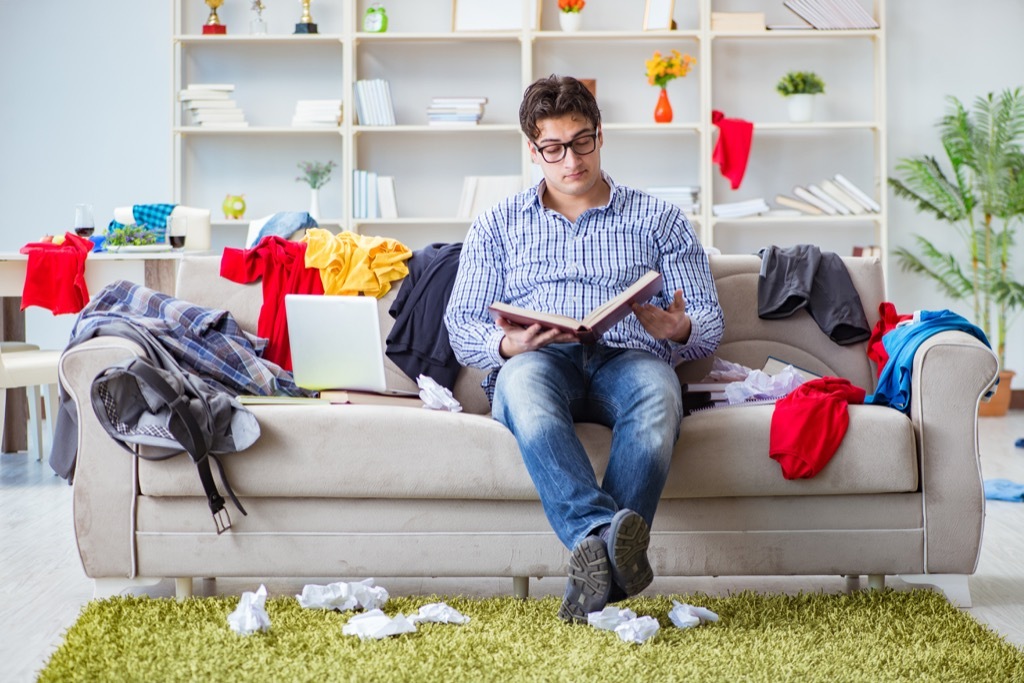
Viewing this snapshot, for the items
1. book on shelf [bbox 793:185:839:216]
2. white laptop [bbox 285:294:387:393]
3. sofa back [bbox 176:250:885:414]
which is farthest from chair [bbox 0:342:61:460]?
book on shelf [bbox 793:185:839:216]

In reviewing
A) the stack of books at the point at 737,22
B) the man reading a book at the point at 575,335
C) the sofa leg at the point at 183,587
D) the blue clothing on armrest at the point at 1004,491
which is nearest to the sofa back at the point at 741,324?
the man reading a book at the point at 575,335

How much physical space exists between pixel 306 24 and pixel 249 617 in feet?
13.5

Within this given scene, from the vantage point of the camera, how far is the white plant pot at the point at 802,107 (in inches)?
222

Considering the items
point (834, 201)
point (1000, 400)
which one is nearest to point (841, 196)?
point (834, 201)

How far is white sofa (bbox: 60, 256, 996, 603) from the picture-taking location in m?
2.29

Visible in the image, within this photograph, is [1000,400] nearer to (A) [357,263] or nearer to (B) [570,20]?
(B) [570,20]

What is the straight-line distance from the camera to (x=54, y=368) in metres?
4.05

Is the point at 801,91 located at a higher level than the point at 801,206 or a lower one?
higher

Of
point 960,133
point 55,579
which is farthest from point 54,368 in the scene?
point 960,133

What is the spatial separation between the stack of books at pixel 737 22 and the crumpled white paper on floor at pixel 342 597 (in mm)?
4072

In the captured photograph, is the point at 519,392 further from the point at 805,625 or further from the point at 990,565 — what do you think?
the point at 990,565

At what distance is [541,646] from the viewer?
1994 mm

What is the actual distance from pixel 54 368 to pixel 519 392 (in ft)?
8.08

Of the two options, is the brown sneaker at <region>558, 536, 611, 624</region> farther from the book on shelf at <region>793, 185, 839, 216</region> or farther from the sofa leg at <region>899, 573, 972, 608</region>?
the book on shelf at <region>793, 185, 839, 216</region>
